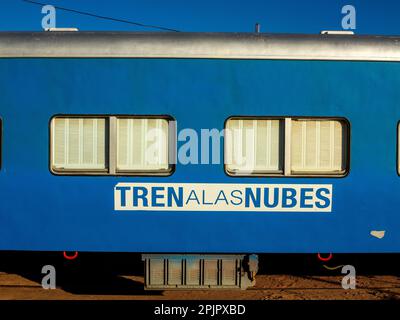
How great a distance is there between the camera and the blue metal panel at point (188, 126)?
523 centimetres

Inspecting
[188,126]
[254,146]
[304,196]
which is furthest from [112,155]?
[304,196]

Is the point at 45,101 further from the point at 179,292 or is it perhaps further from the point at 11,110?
the point at 179,292

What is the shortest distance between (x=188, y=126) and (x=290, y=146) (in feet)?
4.19

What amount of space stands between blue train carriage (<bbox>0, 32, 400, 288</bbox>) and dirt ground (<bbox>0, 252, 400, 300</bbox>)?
4.21 feet

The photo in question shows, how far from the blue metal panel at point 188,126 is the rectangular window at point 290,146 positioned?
12 cm

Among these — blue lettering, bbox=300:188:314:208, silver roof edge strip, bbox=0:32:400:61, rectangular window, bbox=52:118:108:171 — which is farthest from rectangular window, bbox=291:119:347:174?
rectangular window, bbox=52:118:108:171

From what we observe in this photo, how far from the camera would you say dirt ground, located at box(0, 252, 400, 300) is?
20.6 ft

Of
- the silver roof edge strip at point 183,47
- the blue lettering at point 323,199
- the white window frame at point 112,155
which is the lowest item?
the blue lettering at point 323,199

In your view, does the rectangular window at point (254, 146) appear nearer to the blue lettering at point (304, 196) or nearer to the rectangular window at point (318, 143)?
the rectangular window at point (318, 143)

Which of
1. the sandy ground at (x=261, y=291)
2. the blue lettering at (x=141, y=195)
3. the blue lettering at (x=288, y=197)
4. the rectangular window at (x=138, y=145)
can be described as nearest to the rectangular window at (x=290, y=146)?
the blue lettering at (x=288, y=197)

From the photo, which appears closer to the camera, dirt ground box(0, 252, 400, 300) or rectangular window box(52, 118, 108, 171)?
rectangular window box(52, 118, 108, 171)

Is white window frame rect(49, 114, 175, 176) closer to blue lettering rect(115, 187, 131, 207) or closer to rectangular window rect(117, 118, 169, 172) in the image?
rectangular window rect(117, 118, 169, 172)

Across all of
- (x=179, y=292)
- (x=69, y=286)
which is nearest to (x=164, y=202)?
(x=179, y=292)

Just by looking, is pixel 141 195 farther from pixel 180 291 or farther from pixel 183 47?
pixel 180 291
